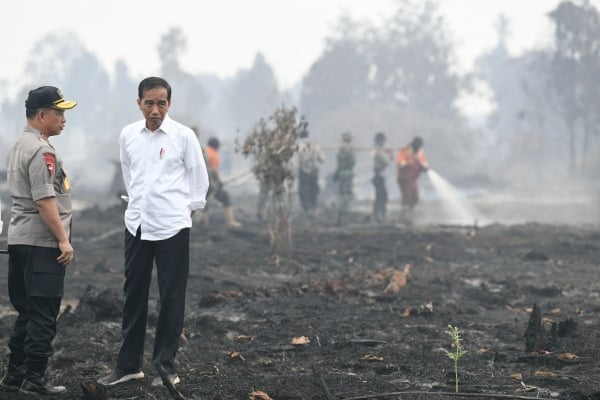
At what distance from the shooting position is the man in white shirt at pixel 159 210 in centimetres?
457

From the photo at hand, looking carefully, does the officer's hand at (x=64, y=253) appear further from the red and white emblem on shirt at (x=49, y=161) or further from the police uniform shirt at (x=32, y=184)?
the red and white emblem on shirt at (x=49, y=161)

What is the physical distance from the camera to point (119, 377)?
477 centimetres

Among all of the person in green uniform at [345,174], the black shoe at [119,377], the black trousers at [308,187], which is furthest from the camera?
the black trousers at [308,187]

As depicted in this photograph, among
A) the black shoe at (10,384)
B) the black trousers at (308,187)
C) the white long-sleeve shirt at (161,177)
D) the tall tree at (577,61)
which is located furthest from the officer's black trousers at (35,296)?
the tall tree at (577,61)

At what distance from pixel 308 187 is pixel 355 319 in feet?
33.6

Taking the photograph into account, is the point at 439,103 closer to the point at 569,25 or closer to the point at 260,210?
the point at 569,25

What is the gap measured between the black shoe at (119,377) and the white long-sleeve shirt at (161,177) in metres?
0.88

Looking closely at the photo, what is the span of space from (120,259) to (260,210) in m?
6.35

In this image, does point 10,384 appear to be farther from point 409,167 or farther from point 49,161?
point 409,167

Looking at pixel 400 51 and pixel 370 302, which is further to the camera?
pixel 400 51

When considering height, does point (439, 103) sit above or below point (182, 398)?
above

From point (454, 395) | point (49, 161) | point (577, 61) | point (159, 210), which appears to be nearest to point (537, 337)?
point (454, 395)

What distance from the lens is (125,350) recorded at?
15.7ft

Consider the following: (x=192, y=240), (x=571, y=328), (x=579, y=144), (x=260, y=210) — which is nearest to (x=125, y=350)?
(x=571, y=328)
